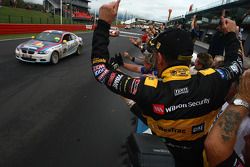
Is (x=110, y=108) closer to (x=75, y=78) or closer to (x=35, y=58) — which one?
(x=75, y=78)

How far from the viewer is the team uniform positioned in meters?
1.58

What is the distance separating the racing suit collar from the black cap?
0.24 ft

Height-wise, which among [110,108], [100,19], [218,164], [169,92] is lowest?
[110,108]

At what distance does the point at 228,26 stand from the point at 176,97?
4.35 feet

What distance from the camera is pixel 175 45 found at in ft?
5.42

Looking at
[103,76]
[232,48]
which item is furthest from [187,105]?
[232,48]

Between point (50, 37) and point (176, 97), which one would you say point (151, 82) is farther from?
point (50, 37)

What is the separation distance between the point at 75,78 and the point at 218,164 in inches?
308

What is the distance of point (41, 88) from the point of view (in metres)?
7.08

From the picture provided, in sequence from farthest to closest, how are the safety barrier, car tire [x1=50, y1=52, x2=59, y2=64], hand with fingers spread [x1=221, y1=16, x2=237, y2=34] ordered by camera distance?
the safety barrier < car tire [x1=50, y1=52, x2=59, y2=64] < hand with fingers spread [x1=221, y1=16, x2=237, y2=34]

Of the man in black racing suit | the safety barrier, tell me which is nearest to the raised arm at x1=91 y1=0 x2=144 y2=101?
the man in black racing suit

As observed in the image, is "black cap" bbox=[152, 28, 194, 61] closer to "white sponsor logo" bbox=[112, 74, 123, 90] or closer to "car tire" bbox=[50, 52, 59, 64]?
"white sponsor logo" bbox=[112, 74, 123, 90]

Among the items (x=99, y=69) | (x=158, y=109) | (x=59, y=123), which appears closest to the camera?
(x=158, y=109)

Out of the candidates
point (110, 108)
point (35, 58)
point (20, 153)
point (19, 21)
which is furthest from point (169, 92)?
point (19, 21)
